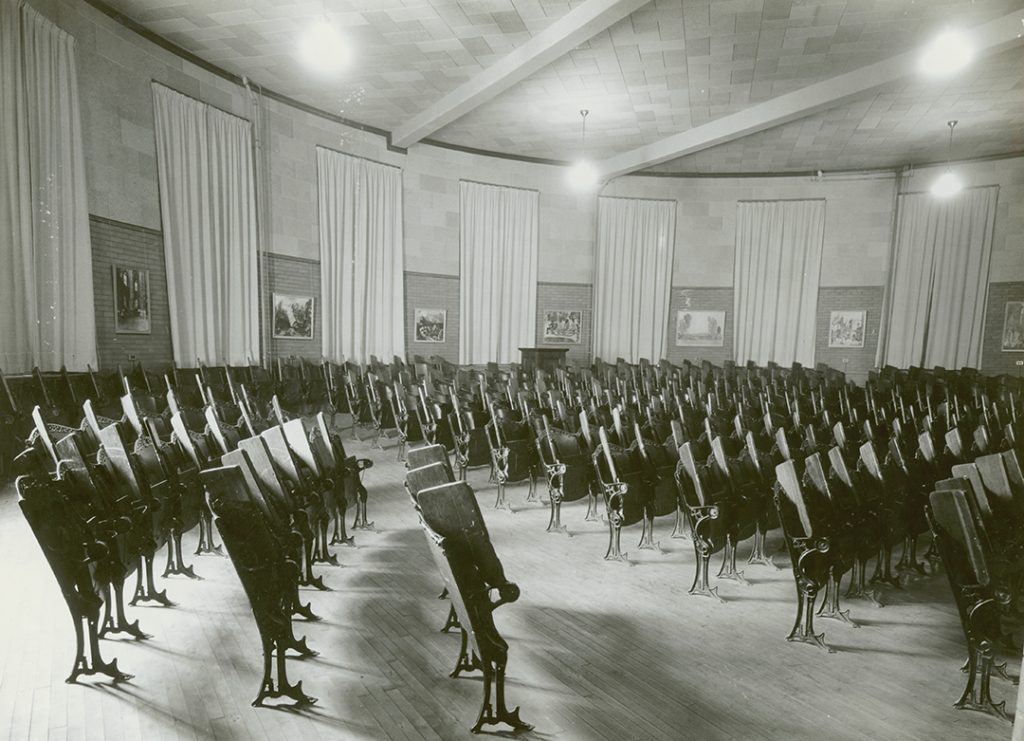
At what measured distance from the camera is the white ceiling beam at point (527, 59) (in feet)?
31.3

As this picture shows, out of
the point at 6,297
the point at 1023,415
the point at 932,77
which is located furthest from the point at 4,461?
the point at 932,77

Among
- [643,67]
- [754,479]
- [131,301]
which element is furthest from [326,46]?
[754,479]

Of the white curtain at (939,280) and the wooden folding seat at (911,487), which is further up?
the white curtain at (939,280)

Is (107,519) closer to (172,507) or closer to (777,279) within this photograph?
(172,507)

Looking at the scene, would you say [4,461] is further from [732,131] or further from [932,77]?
[932,77]

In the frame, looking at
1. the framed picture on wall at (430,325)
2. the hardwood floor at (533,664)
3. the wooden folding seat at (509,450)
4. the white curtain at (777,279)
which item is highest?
the white curtain at (777,279)

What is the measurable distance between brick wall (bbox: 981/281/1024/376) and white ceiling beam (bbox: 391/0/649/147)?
14.8 metres

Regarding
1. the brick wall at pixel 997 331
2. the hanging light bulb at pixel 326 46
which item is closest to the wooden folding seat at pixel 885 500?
the hanging light bulb at pixel 326 46

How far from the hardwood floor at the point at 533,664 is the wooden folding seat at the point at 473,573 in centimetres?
29

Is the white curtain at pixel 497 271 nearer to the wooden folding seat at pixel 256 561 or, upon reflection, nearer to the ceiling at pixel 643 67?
the ceiling at pixel 643 67

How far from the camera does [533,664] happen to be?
3.89 meters

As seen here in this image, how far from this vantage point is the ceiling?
9922mm

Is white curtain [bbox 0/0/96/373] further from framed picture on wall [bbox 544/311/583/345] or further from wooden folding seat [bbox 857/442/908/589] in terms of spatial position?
framed picture on wall [bbox 544/311/583/345]

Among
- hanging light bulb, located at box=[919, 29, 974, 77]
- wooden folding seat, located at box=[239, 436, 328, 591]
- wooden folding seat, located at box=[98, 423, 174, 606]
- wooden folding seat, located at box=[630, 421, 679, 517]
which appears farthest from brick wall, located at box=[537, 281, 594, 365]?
wooden folding seat, located at box=[98, 423, 174, 606]
